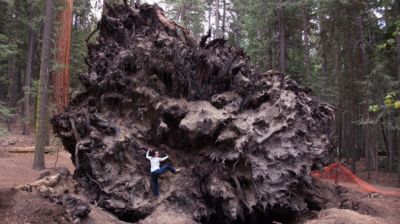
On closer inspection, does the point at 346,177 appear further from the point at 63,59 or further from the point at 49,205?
the point at 63,59

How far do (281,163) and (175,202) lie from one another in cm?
289

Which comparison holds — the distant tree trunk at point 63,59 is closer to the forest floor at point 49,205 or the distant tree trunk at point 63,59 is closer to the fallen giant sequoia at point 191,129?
the forest floor at point 49,205

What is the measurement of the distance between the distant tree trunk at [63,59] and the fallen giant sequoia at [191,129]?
202 inches

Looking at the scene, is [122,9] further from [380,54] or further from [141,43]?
[380,54]

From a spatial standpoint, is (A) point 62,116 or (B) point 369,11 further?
(B) point 369,11

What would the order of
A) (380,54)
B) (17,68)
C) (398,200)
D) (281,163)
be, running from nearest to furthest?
(281,163) < (398,200) < (380,54) < (17,68)

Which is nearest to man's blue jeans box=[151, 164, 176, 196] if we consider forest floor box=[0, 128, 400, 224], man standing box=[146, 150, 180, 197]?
man standing box=[146, 150, 180, 197]

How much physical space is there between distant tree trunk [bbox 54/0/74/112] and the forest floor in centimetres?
277

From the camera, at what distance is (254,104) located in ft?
35.7

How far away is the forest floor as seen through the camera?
756 centimetres

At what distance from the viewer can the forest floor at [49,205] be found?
298 inches

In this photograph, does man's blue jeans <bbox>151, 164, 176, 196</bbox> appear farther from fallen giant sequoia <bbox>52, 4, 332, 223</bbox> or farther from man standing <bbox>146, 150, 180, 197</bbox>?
fallen giant sequoia <bbox>52, 4, 332, 223</bbox>

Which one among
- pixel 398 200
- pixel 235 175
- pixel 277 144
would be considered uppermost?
pixel 277 144

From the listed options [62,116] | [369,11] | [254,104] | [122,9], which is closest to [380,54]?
[369,11]
